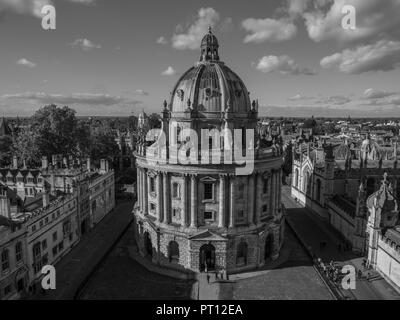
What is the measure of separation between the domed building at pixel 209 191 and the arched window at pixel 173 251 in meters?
0.13

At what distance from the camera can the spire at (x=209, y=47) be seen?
171 feet

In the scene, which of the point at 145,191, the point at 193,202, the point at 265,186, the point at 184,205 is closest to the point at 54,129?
the point at 145,191

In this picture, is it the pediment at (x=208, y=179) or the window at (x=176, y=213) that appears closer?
the pediment at (x=208, y=179)

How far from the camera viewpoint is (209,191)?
146 ft

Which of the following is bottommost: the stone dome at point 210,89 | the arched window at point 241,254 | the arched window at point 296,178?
the arched window at point 241,254

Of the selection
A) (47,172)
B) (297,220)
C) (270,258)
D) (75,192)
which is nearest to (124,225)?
(75,192)

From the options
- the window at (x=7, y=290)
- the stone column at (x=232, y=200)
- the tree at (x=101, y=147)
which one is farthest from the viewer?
the tree at (x=101, y=147)

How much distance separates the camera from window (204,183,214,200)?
44281 mm

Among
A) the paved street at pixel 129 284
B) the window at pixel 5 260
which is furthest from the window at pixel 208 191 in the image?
the window at pixel 5 260

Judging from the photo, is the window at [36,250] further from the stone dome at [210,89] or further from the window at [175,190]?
the stone dome at [210,89]

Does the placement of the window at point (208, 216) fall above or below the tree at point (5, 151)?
below

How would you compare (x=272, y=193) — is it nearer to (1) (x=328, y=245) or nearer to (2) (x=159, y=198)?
(1) (x=328, y=245)

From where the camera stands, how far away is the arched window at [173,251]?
152ft

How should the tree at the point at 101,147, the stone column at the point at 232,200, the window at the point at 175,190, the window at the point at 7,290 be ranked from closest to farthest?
the window at the point at 7,290 < the stone column at the point at 232,200 < the window at the point at 175,190 < the tree at the point at 101,147
